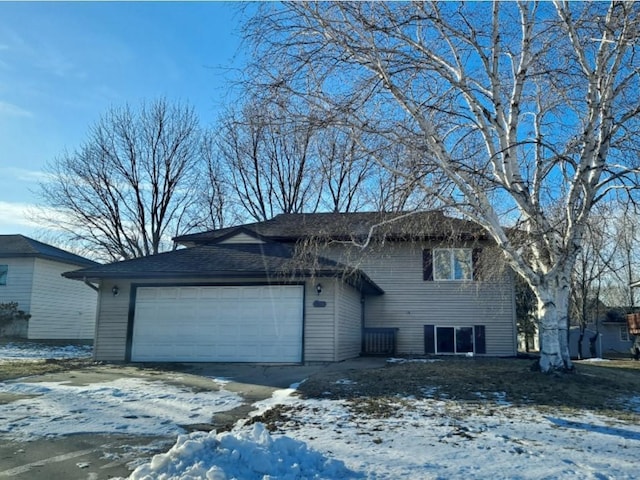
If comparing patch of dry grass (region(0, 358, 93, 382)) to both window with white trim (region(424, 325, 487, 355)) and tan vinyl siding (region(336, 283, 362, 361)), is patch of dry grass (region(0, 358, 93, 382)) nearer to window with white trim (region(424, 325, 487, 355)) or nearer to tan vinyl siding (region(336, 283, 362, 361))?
tan vinyl siding (region(336, 283, 362, 361))

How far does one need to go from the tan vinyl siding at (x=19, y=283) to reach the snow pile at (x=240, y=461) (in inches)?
765

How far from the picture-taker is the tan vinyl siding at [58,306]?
2075 centimetres

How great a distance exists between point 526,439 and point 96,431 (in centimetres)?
484

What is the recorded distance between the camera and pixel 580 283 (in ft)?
78.4

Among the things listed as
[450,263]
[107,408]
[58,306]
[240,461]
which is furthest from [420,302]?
[58,306]

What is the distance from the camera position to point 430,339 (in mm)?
17094

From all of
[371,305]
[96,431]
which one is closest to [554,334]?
[96,431]

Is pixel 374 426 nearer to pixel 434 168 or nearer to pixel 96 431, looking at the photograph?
pixel 96 431

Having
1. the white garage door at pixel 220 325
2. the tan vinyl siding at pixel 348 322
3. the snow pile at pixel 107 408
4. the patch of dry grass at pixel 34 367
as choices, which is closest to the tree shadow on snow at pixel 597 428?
the snow pile at pixel 107 408

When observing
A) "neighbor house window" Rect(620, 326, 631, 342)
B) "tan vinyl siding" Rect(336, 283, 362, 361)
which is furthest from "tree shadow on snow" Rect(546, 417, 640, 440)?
"neighbor house window" Rect(620, 326, 631, 342)

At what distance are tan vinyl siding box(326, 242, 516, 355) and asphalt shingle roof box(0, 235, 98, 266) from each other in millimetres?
12410

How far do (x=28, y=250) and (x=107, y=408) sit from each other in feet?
54.2

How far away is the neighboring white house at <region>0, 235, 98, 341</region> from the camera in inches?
805

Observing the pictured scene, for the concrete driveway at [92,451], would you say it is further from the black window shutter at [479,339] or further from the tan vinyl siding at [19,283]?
the tan vinyl siding at [19,283]
